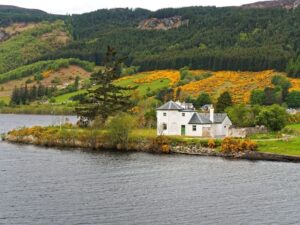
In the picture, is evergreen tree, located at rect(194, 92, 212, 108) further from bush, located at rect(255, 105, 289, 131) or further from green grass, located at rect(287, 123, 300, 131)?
bush, located at rect(255, 105, 289, 131)

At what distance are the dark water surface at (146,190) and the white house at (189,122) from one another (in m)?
14.1

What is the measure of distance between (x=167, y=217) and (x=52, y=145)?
5852 cm

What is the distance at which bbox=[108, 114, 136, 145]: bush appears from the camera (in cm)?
9950

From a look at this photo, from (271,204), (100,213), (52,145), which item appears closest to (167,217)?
(100,213)

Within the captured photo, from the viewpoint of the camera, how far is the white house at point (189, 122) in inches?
4087

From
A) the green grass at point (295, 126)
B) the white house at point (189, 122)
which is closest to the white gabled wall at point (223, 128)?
the white house at point (189, 122)

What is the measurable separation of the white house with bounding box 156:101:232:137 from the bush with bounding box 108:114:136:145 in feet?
23.5

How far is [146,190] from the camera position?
6391cm

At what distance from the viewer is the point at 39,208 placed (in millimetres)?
54688

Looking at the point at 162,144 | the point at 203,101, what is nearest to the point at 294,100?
the point at 203,101

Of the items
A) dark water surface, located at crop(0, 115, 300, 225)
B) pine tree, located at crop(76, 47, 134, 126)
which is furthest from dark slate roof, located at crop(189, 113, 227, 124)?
pine tree, located at crop(76, 47, 134, 126)

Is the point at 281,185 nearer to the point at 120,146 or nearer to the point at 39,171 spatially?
the point at 39,171

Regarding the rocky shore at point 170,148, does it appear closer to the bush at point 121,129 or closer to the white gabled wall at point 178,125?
the bush at point 121,129

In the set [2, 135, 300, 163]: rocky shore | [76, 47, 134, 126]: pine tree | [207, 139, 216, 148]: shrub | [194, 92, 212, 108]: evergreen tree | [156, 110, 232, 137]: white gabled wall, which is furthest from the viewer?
[194, 92, 212, 108]: evergreen tree
